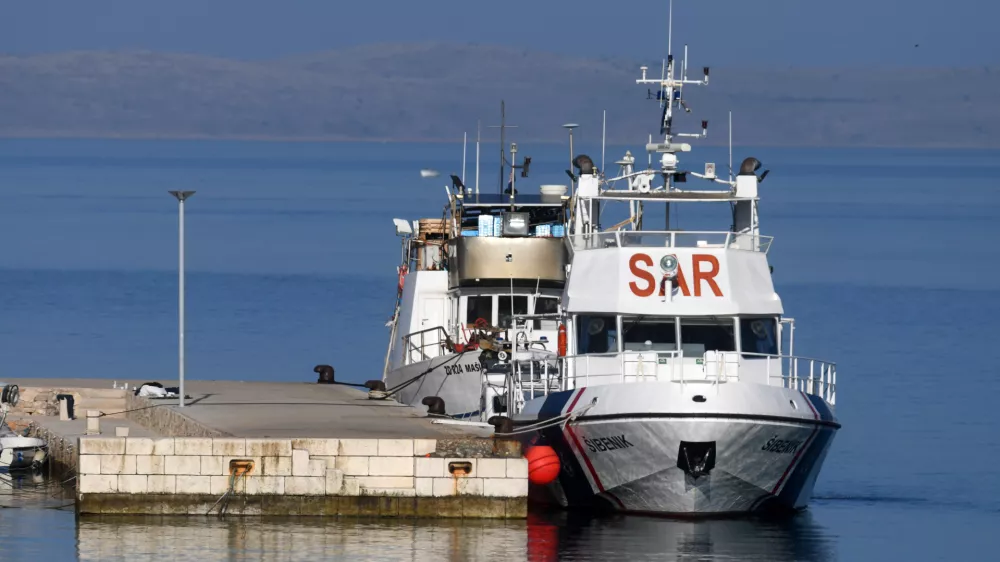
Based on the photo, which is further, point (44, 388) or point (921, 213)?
point (921, 213)

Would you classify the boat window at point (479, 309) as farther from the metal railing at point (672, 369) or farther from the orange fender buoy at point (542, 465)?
the orange fender buoy at point (542, 465)

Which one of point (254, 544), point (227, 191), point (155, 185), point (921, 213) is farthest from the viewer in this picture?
point (155, 185)

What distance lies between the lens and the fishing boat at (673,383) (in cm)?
2803

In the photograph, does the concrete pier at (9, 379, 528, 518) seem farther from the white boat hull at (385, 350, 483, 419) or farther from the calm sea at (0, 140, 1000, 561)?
the white boat hull at (385, 350, 483, 419)

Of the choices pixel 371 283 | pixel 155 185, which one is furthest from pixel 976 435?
pixel 155 185

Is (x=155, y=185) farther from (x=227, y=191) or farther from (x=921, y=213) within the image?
(x=921, y=213)

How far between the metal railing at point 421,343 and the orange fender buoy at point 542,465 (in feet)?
34.9

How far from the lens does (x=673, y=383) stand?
2798 cm

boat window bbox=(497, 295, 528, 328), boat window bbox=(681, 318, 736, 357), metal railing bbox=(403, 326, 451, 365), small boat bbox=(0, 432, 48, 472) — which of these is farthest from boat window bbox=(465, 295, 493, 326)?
boat window bbox=(681, 318, 736, 357)

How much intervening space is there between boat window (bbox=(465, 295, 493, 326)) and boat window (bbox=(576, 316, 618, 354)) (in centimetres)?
932

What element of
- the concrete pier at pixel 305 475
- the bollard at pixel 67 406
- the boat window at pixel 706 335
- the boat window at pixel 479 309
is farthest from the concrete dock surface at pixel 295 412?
the boat window at pixel 706 335

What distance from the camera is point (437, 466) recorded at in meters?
27.0

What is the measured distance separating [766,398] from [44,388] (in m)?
15.3

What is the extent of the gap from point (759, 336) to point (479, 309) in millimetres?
10563
